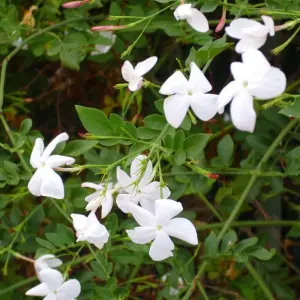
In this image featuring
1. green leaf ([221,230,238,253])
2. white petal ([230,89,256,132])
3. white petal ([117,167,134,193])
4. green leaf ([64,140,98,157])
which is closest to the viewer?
white petal ([230,89,256,132])

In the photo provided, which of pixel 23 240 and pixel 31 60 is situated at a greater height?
pixel 31 60

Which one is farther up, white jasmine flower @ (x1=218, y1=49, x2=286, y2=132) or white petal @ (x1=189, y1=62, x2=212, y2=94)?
white jasmine flower @ (x1=218, y1=49, x2=286, y2=132)

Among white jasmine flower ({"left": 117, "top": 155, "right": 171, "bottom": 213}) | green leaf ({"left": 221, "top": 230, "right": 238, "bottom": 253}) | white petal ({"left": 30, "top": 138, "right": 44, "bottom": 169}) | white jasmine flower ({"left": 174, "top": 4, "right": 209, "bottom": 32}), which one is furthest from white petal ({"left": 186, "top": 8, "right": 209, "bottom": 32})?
green leaf ({"left": 221, "top": 230, "right": 238, "bottom": 253})

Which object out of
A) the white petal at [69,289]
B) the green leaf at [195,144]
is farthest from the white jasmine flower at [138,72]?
the white petal at [69,289]

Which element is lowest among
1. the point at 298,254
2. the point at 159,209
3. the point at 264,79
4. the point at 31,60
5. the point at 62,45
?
the point at 298,254

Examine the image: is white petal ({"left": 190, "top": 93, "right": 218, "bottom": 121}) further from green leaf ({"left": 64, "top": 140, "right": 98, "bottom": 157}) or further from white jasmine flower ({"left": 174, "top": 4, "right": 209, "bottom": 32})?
green leaf ({"left": 64, "top": 140, "right": 98, "bottom": 157})

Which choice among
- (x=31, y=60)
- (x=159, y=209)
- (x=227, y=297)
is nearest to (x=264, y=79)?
(x=159, y=209)

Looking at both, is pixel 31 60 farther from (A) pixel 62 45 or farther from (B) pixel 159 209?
(B) pixel 159 209
